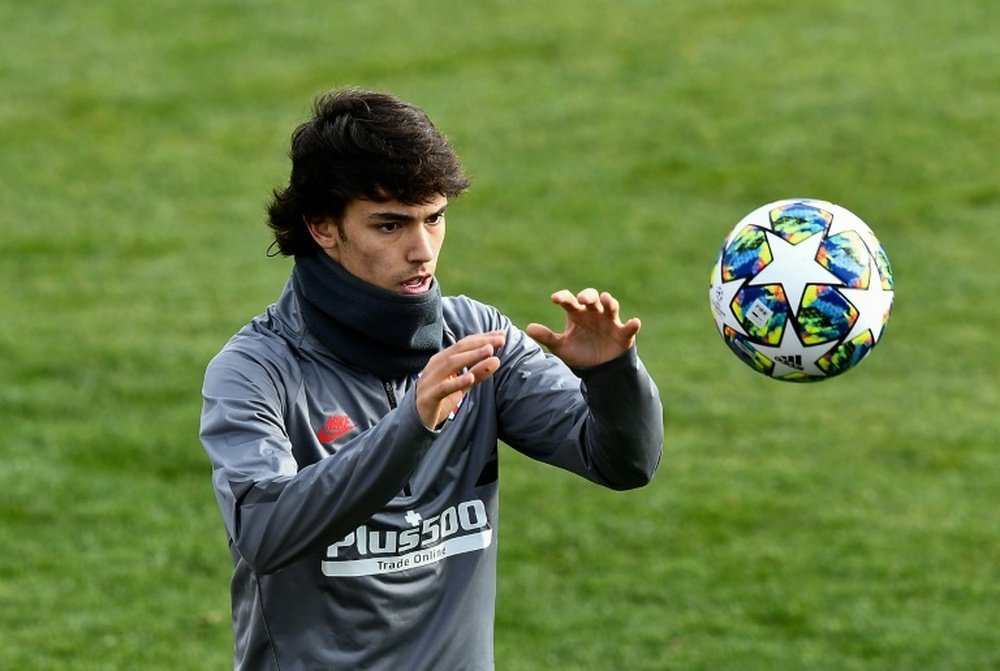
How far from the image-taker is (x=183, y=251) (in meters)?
14.3

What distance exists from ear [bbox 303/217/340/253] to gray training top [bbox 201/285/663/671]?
0.58ft

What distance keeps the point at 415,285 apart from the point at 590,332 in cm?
49

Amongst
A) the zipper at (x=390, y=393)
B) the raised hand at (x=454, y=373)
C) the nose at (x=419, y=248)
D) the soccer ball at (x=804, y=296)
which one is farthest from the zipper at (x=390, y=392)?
the soccer ball at (x=804, y=296)

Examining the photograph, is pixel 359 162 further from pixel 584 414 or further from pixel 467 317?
pixel 584 414

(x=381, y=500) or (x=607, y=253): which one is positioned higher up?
(x=607, y=253)

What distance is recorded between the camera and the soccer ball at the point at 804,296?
5.57 meters

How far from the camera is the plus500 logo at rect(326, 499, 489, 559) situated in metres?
4.71

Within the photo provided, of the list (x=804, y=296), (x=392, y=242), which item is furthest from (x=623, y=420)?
(x=804, y=296)

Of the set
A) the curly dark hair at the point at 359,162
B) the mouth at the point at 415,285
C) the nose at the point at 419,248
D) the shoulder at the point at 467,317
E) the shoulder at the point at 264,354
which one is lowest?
the shoulder at the point at 264,354

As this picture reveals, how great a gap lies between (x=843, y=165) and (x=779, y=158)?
583 mm

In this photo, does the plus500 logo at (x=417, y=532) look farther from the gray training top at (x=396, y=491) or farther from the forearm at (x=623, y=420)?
the forearm at (x=623, y=420)

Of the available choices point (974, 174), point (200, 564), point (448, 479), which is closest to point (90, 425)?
point (200, 564)

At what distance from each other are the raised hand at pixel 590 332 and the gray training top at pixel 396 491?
4 centimetres

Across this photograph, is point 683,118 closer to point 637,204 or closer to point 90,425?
point 637,204
